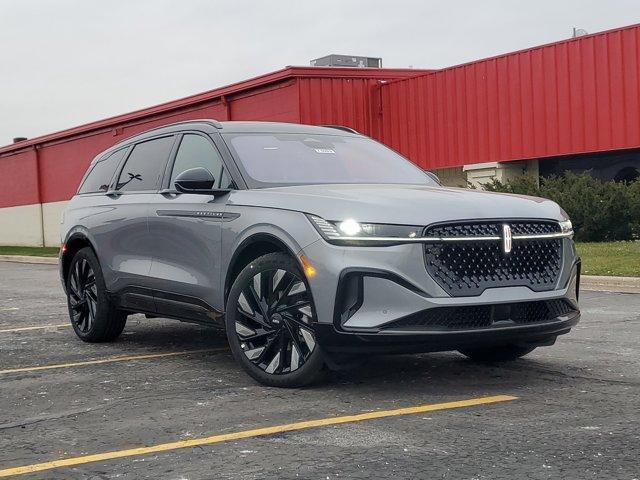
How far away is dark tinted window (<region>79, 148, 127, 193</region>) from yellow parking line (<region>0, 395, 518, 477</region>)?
14.0 ft

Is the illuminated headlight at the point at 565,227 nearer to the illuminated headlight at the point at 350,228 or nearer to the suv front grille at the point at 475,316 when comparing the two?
the suv front grille at the point at 475,316

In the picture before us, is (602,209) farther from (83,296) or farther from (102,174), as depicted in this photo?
(83,296)

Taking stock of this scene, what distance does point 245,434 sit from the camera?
195 inches

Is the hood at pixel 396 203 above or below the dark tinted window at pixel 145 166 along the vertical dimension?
below

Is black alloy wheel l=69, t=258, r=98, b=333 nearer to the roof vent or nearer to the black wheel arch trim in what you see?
the black wheel arch trim

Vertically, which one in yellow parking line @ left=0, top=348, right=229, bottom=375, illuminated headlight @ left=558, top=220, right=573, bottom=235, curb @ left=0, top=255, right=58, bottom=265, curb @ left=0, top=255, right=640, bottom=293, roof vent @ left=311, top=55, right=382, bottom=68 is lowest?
curb @ left=0, top=255, right=58, bottom=265

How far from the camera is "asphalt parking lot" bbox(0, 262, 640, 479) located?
4355 millimetres

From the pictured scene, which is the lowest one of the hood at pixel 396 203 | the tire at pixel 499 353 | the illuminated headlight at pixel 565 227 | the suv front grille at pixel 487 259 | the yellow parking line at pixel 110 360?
the yellow parking line at pixel 110 360

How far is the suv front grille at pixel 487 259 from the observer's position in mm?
5691

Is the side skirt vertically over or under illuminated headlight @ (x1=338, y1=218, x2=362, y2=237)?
under

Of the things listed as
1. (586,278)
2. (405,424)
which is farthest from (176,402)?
(586,278)

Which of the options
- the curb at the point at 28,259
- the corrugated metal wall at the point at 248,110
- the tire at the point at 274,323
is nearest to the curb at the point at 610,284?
the tire at the point at 274,323

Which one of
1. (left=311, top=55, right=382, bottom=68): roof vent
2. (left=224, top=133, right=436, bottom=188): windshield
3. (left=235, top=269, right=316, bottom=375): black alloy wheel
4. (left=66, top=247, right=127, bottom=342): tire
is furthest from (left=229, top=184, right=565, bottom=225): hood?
(left=311, top=55, right=382, bottom=68): roof vent

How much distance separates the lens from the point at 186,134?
7.70 metres
